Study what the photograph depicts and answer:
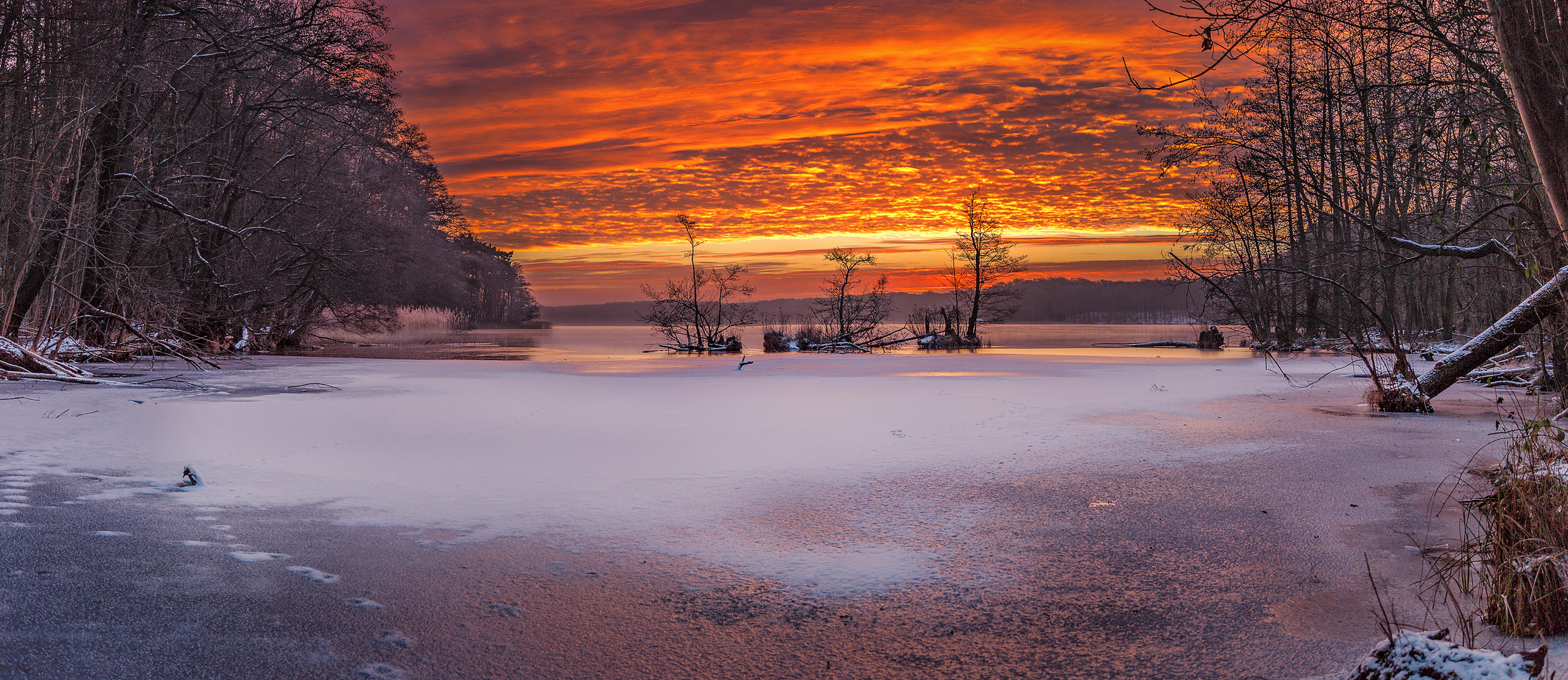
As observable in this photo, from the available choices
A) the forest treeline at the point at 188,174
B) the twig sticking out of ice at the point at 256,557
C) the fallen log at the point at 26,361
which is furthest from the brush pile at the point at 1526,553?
the fallen log at the point at 26,361

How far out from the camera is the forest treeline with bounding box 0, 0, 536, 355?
34.0ft

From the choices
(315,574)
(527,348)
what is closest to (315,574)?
(315,574)

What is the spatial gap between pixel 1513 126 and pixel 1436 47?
932 mm

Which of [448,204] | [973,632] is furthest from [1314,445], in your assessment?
[448,204]

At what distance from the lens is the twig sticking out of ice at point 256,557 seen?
3.93 meters

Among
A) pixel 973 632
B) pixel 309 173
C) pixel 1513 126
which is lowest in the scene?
pixel 973 632

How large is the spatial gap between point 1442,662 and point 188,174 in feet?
60.8

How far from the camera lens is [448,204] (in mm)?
47344

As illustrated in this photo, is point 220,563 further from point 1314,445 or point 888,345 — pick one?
point 888,345

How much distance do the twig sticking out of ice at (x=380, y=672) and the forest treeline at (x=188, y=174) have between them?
7717 millimetres

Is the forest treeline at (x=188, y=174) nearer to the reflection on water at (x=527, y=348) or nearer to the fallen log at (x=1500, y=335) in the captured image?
the reflection on water at (x=527, y=348)

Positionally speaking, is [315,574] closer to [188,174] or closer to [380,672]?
[380,672]

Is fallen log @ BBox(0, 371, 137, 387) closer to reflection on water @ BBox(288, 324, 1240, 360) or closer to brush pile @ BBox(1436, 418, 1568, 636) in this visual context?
reflection on water @ BBox(288, 324, 1240, 360)

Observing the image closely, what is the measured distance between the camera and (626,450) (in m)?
7.39
